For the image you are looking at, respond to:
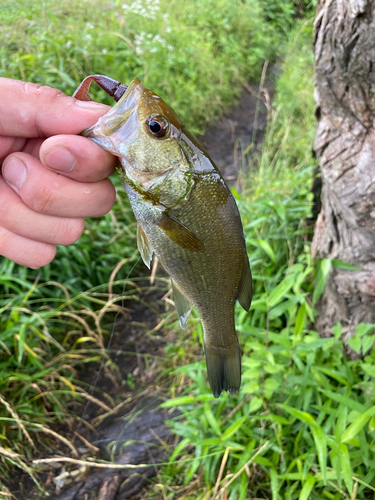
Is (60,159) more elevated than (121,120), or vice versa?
(121,120)

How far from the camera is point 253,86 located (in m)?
6.43

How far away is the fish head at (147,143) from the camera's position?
1026 mm

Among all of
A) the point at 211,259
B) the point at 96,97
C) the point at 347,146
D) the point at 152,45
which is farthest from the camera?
the point at 152,45

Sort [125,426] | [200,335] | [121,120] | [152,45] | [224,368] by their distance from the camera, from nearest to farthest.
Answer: [121,120], [224,368], [200,335], [125,426], [152,45]

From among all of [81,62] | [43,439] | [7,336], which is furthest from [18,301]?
[81,62]

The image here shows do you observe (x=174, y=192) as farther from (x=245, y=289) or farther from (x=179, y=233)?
(x=245, y=289)

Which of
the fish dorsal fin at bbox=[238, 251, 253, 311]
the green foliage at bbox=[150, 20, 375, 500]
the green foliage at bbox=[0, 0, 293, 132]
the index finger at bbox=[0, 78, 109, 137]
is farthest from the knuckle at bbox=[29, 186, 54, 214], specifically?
Answer: the green foliage at bbox=[0, 0, 293, 132]

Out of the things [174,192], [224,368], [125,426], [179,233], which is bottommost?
[125,426]

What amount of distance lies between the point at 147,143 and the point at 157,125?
2.5 inches

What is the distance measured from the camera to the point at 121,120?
102 cm

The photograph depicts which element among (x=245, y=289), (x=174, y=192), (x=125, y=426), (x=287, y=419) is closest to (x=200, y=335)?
(x=287, y=419)

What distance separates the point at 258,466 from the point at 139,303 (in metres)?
1.81

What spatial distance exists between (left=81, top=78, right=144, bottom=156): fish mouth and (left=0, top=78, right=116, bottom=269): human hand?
0.07 metres

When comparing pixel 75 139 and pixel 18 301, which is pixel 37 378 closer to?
pixel 18 301
